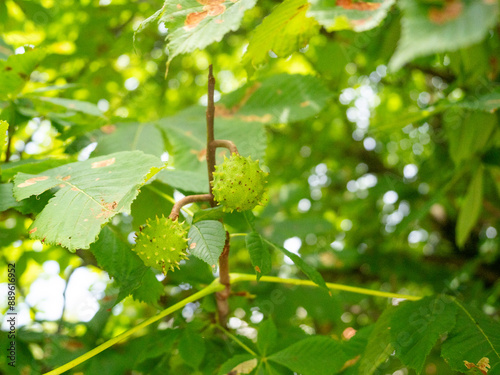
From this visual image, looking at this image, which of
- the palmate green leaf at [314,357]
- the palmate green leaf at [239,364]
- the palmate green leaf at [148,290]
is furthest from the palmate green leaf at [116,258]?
the palmate green leaf at [314,357]

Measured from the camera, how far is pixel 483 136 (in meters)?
1.60

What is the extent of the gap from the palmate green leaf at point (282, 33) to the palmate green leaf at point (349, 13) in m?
0.29

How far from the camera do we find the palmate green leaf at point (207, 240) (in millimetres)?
929

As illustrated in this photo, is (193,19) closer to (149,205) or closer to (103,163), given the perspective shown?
(103,163)

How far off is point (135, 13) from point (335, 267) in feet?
6.44

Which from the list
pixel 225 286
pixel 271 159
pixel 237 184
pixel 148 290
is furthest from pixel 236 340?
pixel 271 159

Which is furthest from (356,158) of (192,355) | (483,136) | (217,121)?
(192,355)

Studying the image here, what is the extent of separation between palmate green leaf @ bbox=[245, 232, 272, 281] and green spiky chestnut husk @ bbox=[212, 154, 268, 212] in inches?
2.9

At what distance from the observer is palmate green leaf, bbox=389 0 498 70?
0.47m

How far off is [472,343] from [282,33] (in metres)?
0.87

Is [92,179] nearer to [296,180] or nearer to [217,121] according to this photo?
[217,121]

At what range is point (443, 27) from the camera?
478 mm

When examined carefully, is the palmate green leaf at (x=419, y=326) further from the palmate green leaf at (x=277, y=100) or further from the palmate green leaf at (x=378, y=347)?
the palmate green leaf at (x=277, y=100)

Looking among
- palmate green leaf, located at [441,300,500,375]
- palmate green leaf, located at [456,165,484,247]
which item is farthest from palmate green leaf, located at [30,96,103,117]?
palmate green leaf, located at [456,165,484,247]
